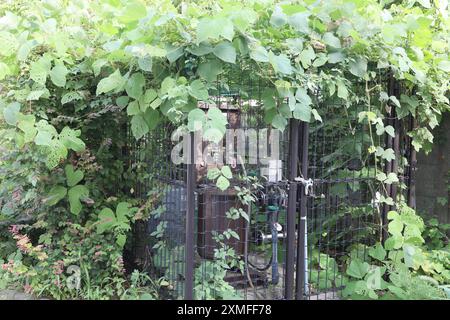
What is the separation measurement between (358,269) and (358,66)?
1546 mm

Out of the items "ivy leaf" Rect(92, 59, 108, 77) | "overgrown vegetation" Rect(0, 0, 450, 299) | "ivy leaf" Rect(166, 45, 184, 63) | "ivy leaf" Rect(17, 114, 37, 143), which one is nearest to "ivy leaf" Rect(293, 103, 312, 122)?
"overgrown vegetation" Rect(0, 0, 450, 299)

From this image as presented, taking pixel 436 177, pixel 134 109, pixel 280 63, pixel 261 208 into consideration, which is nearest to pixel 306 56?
pixel 280 63

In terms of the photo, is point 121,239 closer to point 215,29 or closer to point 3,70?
point 3,70

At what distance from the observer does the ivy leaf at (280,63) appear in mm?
2631

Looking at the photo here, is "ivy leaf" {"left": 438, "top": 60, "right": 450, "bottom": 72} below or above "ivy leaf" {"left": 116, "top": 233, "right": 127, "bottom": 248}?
above

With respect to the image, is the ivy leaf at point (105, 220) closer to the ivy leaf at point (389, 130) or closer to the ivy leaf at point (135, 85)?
the ivy leaf at point (135, 85)

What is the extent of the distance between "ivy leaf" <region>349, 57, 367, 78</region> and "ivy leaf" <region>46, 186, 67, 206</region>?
224cm

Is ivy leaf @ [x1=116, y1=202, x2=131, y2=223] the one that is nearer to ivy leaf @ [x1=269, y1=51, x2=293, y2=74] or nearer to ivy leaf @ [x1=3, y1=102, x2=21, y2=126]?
ivy leaf @ [x1=3, y1=102, x2=21, y2=126]

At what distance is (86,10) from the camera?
3.31 meters

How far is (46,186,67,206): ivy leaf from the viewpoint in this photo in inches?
134

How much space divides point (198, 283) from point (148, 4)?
5.84 ft

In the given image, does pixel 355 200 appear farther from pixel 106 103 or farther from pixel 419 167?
pixel 106 103

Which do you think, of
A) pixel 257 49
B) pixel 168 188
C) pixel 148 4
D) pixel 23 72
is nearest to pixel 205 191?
pixel 168 188

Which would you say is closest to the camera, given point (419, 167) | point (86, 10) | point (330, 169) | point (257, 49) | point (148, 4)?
point (257, 49)
